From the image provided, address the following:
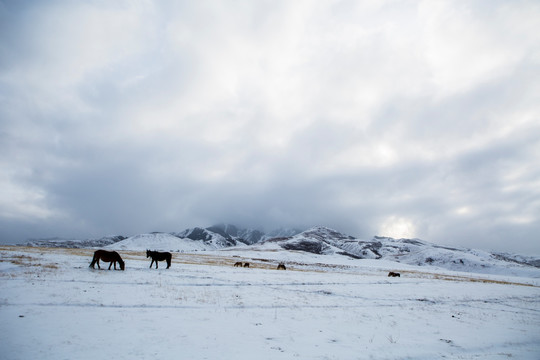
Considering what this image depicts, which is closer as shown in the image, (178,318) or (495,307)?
(178,318)

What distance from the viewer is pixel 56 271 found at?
21.5 m

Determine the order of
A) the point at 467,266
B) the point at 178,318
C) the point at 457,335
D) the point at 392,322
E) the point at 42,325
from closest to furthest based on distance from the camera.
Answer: the point at 42,325, the point at 178,318, the point at 457,335, the point at 392,322, the point at 467,266

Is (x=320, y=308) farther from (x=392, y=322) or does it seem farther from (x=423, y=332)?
(x=423, y=332)

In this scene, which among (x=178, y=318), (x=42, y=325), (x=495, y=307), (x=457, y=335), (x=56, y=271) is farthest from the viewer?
(x=495, y=307)

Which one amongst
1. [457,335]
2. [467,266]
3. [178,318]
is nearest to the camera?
[178,318]

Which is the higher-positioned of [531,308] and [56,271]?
[56,271]

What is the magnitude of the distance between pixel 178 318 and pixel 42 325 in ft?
16.1

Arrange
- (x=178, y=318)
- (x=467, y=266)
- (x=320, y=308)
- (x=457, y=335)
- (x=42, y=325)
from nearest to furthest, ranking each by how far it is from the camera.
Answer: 1. (x=42, y=325)
2. (x=178, y=318)
3. (x=457, y=335)
4. (x=320, y=308)
5. (x=467, y=266)

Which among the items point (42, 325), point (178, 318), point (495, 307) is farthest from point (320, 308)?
point (495, 307)

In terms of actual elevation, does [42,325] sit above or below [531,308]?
above

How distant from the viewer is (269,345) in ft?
34.0

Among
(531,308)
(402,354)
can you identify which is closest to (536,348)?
(402,354)

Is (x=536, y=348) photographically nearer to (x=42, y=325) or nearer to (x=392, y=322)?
(x=392, y=322)

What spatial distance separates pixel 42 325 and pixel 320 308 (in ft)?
45.3
